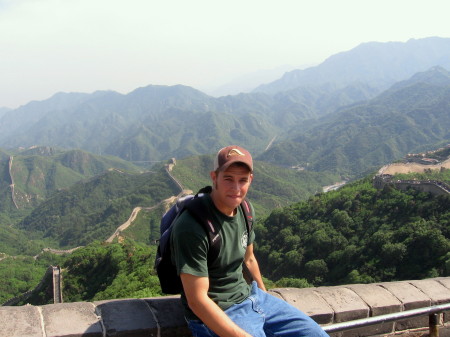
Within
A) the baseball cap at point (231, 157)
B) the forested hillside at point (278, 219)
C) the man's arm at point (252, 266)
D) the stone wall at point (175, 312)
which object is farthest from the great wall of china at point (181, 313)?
the forested hillside at point (278, 219)

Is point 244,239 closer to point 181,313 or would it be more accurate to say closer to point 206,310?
point 206,310

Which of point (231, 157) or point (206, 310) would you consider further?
point (231, 157)

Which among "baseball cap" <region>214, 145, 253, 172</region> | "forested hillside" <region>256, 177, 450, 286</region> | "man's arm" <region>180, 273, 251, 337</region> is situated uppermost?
"baseball cap" <region>214, 145, 253, 172</region>

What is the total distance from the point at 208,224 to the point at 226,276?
58 centimetres

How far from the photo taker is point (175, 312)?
12.5ft

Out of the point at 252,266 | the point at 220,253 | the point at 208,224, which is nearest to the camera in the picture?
the point at 208,224

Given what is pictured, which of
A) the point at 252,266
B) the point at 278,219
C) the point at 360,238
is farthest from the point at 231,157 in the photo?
the point at 278,219

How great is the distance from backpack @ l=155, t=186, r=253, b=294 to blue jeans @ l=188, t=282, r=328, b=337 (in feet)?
1.30

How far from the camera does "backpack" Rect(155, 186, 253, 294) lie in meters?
3.16

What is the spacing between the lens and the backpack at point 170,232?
10.4 feet

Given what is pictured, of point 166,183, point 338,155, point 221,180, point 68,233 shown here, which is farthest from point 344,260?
point 338,155

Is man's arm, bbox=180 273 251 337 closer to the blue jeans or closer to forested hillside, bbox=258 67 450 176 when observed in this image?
the blue jeans

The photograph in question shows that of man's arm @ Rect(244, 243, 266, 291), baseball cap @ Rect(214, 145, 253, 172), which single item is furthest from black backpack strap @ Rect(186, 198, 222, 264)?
man's arm @ Rect(244, 243, 266, 291)

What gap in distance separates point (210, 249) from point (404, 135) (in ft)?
609
